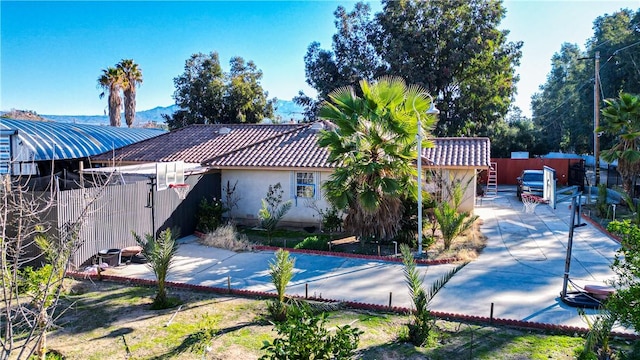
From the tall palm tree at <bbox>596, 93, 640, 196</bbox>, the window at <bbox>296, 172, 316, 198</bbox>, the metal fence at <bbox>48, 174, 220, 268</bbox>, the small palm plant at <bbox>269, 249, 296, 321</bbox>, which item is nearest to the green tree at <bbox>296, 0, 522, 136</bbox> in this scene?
the tall palm tree at <bbox>596, 93, 640, 196</bbox>

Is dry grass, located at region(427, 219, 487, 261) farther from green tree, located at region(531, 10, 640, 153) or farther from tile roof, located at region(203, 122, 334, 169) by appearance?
green tree, located at region(531, 10, 640, 153)

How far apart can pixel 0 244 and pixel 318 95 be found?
99.9 ft

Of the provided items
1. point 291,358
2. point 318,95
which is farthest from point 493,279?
point 318,95

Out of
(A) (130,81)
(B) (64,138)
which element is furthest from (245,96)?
(B) (64,138)

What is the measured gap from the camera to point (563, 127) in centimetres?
4609

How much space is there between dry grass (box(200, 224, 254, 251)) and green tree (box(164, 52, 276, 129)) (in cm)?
2173

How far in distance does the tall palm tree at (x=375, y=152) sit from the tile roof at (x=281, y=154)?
2.94 m

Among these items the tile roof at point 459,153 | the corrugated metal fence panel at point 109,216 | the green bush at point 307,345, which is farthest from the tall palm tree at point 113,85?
the green bush at point 307,345

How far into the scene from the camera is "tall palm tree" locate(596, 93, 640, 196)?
707 inches

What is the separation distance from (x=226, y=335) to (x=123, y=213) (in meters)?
7.01

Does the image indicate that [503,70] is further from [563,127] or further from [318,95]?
[563,127]

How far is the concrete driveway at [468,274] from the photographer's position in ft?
28.8

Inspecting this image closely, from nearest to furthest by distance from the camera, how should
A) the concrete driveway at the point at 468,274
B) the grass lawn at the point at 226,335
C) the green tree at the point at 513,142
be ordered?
the grass lawn at the point at 226,335 → the concrete driveway at the point at 468,274 → the green tree at the point at 513,142

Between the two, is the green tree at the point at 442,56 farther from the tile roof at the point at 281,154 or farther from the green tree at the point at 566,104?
the tile roof at the point at 281,154
